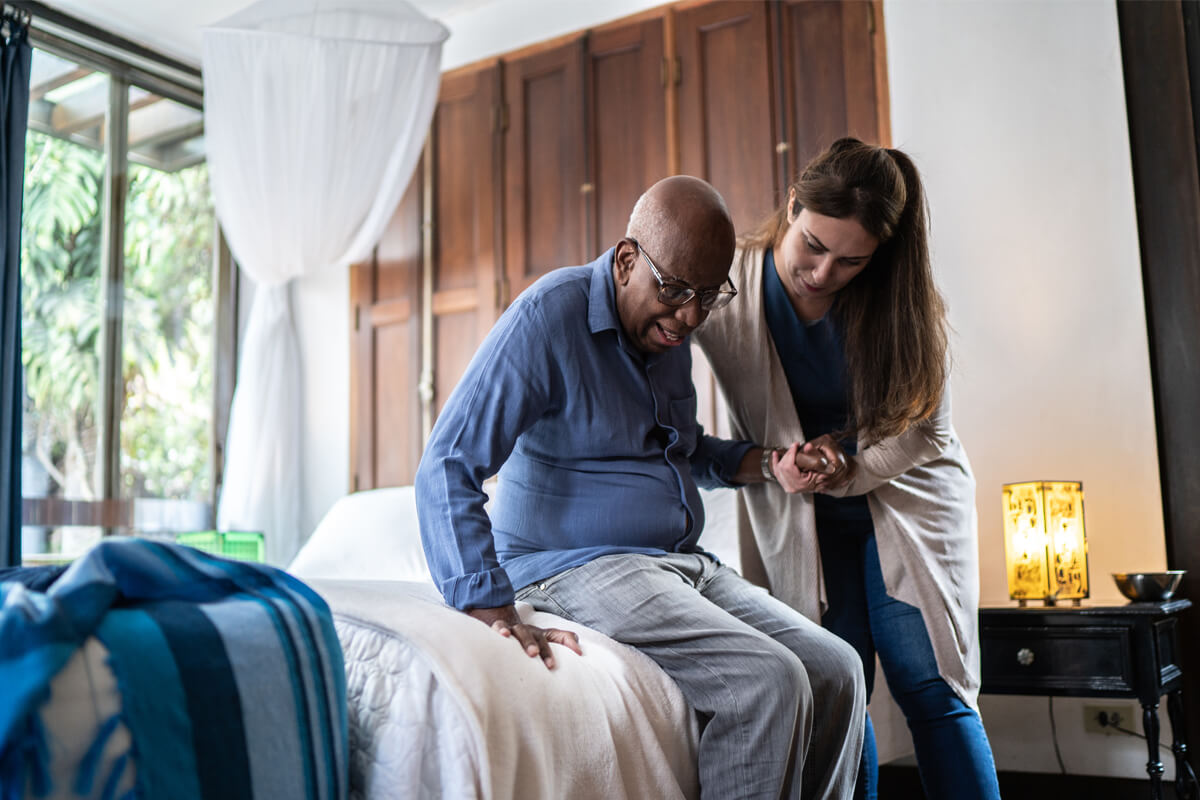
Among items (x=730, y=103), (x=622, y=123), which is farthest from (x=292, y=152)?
(x=730, y=103)

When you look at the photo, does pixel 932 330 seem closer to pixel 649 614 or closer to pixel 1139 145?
pixel 649 614

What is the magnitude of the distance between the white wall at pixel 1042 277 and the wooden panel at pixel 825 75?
0.14 m

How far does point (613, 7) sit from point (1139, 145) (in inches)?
65.9

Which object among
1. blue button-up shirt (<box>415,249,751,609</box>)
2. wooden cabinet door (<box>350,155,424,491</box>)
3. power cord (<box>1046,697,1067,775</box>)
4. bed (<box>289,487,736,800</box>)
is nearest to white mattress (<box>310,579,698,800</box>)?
bed (<box>289,487,736,800</box>)

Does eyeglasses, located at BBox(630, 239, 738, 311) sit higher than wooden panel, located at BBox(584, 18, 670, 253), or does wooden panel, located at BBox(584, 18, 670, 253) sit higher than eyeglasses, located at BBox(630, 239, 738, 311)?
wooden panel, located at BBox(584, 18, 670, 253)

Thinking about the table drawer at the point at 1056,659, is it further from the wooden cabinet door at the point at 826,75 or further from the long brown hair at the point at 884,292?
the wooden cabinet door at the point at 826,75

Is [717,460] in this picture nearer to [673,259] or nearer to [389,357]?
[673,259]

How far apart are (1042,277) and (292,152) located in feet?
7.29

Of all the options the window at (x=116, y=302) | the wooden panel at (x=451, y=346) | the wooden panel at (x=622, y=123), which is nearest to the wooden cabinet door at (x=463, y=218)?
the wooden panel at (x=451, y=346)

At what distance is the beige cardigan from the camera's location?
5.89 ft

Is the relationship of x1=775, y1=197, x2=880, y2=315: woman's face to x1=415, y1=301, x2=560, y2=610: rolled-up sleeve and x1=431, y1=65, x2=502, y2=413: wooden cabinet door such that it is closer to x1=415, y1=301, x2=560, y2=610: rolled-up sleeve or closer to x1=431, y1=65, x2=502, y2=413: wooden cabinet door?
x1=415, y1=301, x2=560, y2=610: rolled-up sleeve

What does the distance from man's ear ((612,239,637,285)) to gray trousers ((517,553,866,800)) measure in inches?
16.4

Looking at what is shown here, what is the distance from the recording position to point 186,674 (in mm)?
911

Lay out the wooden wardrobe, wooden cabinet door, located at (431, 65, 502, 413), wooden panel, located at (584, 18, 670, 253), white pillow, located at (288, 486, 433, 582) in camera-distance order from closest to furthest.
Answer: white pillow, located at (288, 486, 433, 582)
the wooden wardrobe
wooden panel, located at (584, 18, 670, 253)
wooden cabinet door, located at (431, 65, 502, 413)
